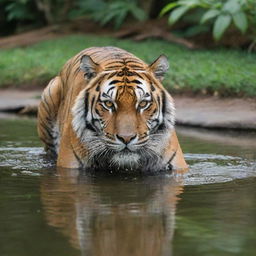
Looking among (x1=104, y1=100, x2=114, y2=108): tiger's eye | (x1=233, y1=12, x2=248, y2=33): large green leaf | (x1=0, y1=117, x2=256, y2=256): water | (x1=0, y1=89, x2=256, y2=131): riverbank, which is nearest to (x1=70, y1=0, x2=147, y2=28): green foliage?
(x1=233, y1=12, x2=248, y2=33): large green leaf

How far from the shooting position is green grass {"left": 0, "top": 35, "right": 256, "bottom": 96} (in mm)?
9656

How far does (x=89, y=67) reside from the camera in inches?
234

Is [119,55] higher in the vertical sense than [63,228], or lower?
higher

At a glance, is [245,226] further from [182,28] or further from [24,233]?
[182,28]

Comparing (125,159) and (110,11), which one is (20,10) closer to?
(110,11)

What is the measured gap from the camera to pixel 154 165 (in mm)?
5961

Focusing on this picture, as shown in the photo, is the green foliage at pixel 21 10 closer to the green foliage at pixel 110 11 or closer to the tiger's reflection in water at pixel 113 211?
the green foliage at pixel 110 11

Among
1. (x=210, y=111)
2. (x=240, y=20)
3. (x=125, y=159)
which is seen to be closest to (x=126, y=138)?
(x=125, y=159)

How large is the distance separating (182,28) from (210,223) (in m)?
11.3

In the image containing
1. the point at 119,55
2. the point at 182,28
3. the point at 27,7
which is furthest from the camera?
the point at 27,7

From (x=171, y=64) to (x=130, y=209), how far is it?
7048 millimetres

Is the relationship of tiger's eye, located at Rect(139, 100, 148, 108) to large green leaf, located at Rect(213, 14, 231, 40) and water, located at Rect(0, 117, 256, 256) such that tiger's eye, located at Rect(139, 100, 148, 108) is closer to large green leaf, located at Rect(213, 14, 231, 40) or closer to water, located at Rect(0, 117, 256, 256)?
water, located at Rect(0, 117, 256, 256)

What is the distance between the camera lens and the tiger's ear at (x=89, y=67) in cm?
588

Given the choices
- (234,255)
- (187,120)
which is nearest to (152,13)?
(187,120)
